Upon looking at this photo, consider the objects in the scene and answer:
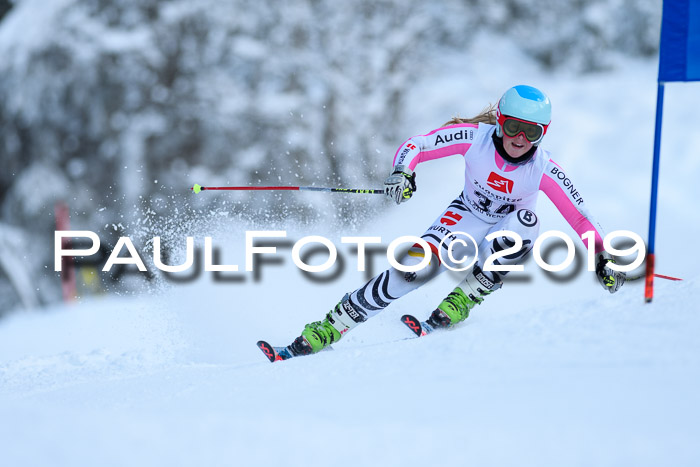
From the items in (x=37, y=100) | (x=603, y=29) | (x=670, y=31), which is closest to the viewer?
(x=670, y=31)

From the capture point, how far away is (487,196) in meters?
4.07

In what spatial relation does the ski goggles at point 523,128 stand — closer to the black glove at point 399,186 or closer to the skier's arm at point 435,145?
the skier's arm at point 435,145

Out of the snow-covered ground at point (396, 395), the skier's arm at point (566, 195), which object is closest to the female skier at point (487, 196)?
the skier's arm at point (566, 195)

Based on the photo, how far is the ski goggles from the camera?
3.66m

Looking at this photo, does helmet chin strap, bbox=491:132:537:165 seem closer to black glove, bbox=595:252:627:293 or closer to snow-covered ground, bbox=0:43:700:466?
black glove, bbox=595:252:627:293

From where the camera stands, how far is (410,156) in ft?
12.9

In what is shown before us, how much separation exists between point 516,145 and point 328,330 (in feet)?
4.78

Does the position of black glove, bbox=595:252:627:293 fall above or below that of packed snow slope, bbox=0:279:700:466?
above

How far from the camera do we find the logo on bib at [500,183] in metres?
3.94

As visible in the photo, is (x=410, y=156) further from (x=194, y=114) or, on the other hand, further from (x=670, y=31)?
(x=194, y=114)

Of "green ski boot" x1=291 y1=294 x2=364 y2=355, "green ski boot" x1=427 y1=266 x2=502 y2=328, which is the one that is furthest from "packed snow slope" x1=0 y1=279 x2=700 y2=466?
"green ski boot" x1=427 y1=266 x2=502 y2=328

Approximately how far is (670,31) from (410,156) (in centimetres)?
141

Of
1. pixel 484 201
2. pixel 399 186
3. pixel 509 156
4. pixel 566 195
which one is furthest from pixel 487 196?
pixel 399 186

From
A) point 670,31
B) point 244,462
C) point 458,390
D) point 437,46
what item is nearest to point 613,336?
point 458,390
